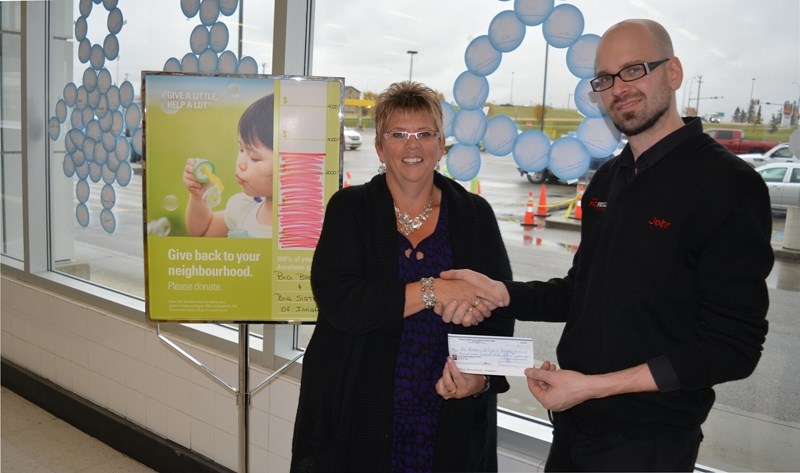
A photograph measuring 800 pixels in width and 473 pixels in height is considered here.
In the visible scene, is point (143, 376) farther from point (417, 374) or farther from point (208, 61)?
point (417, 374)

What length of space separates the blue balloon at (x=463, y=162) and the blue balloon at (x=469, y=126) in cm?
3

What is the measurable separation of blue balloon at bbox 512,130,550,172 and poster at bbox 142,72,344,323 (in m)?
0.69

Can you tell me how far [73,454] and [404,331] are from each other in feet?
9.37

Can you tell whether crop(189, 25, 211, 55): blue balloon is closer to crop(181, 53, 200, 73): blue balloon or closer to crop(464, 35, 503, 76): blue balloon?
crop(181, 53, 200, 73): blue balloon

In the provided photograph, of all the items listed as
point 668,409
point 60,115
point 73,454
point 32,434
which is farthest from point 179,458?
point 668,409

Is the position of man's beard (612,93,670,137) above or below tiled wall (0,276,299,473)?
above

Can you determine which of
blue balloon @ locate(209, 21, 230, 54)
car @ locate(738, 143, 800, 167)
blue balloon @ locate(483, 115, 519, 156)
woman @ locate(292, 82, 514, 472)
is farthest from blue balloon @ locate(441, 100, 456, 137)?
blue balloon @ locate(209, 21, 230, 54)

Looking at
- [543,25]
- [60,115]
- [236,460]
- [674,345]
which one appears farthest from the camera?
[60,115]

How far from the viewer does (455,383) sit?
1740mm

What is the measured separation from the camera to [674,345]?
147cm

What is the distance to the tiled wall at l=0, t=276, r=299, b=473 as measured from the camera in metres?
3.12

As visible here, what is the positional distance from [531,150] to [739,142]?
27.5 inches

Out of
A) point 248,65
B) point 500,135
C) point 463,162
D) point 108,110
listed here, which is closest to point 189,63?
point 248,65

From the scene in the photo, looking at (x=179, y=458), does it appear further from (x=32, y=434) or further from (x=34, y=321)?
(x=34, y=321)
